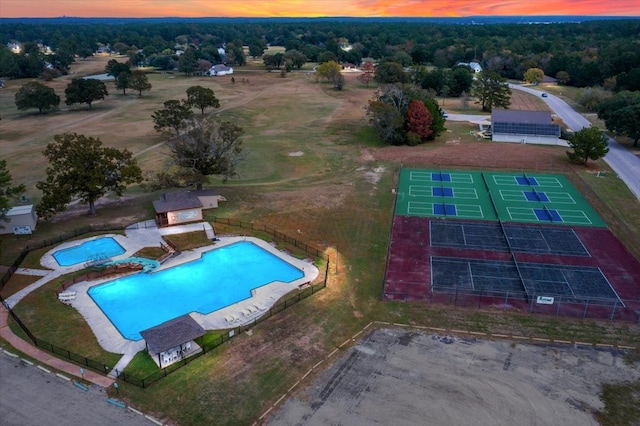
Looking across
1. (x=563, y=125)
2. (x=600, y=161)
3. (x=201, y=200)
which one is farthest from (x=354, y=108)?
(x=201, y=200)

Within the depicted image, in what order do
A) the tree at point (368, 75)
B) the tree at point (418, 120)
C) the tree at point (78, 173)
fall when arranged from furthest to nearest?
the tree at point (368, 75)
the tree at point (418, 120)
the tree at point (78, 173)

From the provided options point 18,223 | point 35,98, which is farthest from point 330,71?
point 18,223

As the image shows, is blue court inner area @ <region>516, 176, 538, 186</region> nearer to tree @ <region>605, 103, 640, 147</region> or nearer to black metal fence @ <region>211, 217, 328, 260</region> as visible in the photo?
tree @ <region>605, 103, 640, 147</region>

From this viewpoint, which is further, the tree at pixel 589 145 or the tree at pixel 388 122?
the tree at pixel 388 122

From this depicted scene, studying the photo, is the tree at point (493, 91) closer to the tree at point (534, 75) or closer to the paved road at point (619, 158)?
the paved road at point (619, 158)

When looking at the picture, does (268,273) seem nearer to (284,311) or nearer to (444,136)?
(284,311)

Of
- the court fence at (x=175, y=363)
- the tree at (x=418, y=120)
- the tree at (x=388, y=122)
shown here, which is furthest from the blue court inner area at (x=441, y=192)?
the tree at (x=418, y=120)

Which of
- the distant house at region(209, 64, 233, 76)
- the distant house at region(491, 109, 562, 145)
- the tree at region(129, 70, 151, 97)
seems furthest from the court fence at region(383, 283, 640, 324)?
the distant house at region(209, 64, 233, 76)
